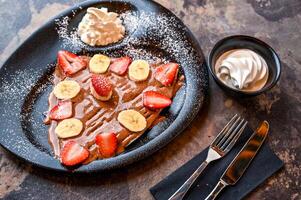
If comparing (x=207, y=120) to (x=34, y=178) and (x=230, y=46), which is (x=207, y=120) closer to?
(x=230, y=46)

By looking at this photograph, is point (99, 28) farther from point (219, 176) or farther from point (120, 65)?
point (219, 176)

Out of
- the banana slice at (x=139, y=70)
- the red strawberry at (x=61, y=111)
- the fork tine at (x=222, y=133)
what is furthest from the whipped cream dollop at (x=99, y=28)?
the fork tine at (x=222, y=133)

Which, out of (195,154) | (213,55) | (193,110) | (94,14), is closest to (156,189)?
(195,154)

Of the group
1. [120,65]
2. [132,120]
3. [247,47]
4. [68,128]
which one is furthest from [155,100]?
[247,47]

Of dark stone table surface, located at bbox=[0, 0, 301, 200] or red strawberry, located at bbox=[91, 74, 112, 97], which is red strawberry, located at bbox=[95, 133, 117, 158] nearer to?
dark stone table surface, located at bbox=[0, 0, 301, 200]

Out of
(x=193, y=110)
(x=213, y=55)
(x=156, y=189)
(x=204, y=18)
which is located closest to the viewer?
(x=156, y=189)

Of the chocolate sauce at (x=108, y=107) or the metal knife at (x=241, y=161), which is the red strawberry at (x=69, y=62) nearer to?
the chocolate sauce at (x=108, y=107)
